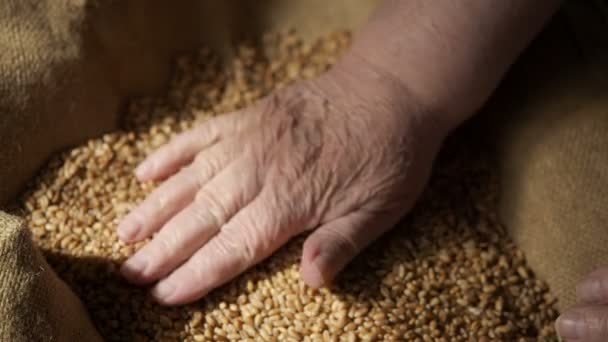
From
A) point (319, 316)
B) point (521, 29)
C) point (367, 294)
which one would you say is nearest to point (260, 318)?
point (319, 316)

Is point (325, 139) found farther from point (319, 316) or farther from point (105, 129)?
point (105, 129)

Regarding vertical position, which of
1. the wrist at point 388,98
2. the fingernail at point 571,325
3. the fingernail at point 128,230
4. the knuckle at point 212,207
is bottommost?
the fingernail at point 571,325

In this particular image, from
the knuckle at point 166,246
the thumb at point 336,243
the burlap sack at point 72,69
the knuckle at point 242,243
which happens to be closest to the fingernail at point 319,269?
the thumb at point 336,243

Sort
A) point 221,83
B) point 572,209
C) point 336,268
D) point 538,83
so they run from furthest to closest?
point 221,83 < point 538,83 < point 572,209 < point 336,268

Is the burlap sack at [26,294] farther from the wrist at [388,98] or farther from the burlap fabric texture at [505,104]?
the wrist at [388,98]

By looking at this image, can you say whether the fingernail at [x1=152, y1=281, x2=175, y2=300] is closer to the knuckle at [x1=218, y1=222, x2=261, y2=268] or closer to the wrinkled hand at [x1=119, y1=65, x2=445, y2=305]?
the wrinkled hand at [x1=119, y1=65, x2=445, y2=305]

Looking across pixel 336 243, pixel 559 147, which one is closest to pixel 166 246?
pixel 336 243

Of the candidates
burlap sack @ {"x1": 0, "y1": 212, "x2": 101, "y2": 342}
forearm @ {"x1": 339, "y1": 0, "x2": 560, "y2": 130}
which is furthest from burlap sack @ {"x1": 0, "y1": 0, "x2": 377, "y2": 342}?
forearm @ {"x1": 339, "y1": 0, "x2": 560, "y2": 130}
